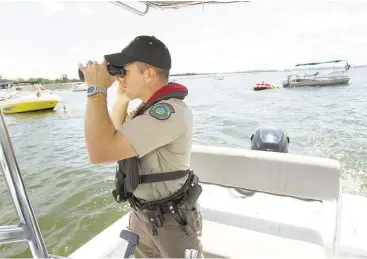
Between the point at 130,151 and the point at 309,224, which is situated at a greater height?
the point at 130,151

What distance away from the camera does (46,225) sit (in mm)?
4625

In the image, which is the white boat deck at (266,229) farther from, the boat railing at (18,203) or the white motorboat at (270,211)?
the boat railing at (18,203)

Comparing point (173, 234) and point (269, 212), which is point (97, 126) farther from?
point (269, 212)

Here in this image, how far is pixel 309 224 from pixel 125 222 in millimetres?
1548

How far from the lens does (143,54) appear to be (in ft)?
3.93

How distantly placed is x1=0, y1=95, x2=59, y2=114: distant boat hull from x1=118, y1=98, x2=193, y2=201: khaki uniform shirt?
21.9 metres

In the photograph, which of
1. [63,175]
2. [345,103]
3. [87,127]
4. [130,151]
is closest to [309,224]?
[130,151]

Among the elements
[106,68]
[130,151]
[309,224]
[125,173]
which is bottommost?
[309,224]

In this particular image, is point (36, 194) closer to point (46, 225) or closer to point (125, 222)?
point (46, 225)

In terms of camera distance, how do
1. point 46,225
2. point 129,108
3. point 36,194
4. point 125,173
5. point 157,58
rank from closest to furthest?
1. point 157,58
2. point 125,173
3. point 129,108
4. point 46,225
5. point 36,194

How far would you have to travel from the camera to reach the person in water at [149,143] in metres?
1.04

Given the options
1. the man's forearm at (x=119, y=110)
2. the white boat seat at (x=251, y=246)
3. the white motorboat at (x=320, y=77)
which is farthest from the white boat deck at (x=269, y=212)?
the white motorboat at (x=320, y=77)

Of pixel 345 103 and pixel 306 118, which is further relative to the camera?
→ pixel 345 103

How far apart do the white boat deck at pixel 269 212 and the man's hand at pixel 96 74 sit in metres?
1.29
